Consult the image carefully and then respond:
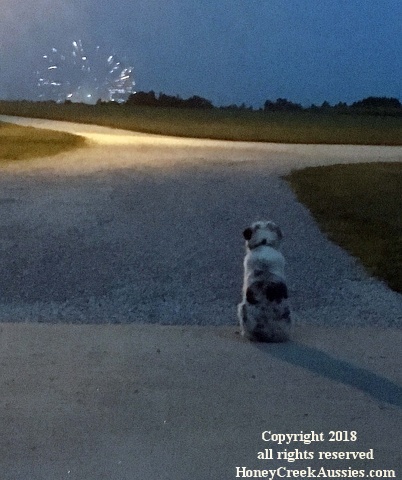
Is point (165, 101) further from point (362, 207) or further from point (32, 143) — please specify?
point (362, 207)

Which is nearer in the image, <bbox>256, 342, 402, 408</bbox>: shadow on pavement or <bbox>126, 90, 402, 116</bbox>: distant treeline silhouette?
<bbox>256, 342, 402, 408</bbox>: shadow on pavement

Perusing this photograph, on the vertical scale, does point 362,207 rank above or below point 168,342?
→ above

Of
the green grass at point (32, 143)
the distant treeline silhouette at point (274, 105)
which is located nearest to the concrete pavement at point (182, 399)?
the green grass at point (32, 143)

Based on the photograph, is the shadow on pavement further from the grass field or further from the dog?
the grass field

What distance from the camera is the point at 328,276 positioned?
982 centimetres

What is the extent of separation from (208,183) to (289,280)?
19.5 ft

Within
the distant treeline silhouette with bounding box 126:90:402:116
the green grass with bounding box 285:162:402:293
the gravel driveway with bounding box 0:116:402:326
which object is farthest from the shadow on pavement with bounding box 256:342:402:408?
the distant treeline silhouette with bounding box 126:90:402:116

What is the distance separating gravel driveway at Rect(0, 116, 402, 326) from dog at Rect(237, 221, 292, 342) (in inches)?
45.3

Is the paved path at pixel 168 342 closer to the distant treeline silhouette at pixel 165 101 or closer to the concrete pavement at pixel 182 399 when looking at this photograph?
the concrete pavement at pixel 182 399

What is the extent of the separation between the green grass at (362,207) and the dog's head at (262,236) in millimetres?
2586

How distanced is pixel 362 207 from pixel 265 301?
24.1 ft

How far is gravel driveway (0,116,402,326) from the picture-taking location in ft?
27.7

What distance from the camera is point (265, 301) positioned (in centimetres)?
670

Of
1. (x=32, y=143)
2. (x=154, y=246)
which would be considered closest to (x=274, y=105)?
(x=32, y=143)
